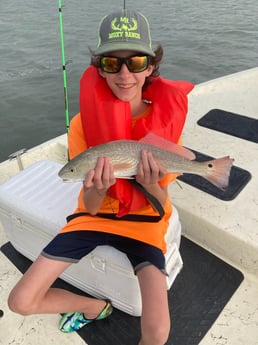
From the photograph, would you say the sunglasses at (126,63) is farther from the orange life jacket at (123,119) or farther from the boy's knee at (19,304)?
the boy's knee at (19,304)

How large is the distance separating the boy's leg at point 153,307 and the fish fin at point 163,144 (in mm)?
806

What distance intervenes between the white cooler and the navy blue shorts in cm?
5

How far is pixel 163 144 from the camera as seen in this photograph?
229 cm

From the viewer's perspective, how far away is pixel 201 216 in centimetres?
313

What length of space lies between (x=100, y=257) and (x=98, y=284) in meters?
0.34

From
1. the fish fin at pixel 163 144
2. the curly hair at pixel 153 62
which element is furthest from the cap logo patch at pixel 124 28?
the fish fin at pixel 163 144

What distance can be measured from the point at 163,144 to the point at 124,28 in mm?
856

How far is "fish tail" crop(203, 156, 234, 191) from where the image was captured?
7.26 feet

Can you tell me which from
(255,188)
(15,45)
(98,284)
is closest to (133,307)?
(98,284)

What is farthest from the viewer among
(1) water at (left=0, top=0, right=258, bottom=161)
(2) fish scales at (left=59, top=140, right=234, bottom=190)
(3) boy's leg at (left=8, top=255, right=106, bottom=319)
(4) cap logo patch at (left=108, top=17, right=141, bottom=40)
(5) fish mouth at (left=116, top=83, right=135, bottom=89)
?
(1) water at (left=0, top=0, right=258, bottom=161)

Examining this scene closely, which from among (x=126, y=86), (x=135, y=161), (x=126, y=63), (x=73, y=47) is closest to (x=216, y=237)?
(x=135, y=161)

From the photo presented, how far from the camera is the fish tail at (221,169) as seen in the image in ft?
7.26

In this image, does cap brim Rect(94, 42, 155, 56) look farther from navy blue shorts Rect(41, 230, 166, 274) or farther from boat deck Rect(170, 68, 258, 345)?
boat deck Rect(170, 68, 258, 345)

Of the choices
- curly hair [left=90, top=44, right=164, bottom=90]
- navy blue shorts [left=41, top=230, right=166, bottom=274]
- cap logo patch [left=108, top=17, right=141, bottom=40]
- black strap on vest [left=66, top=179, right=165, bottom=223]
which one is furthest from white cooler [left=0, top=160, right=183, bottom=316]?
cap logo patch [left=108, top=17, right=141, bottom=40]
